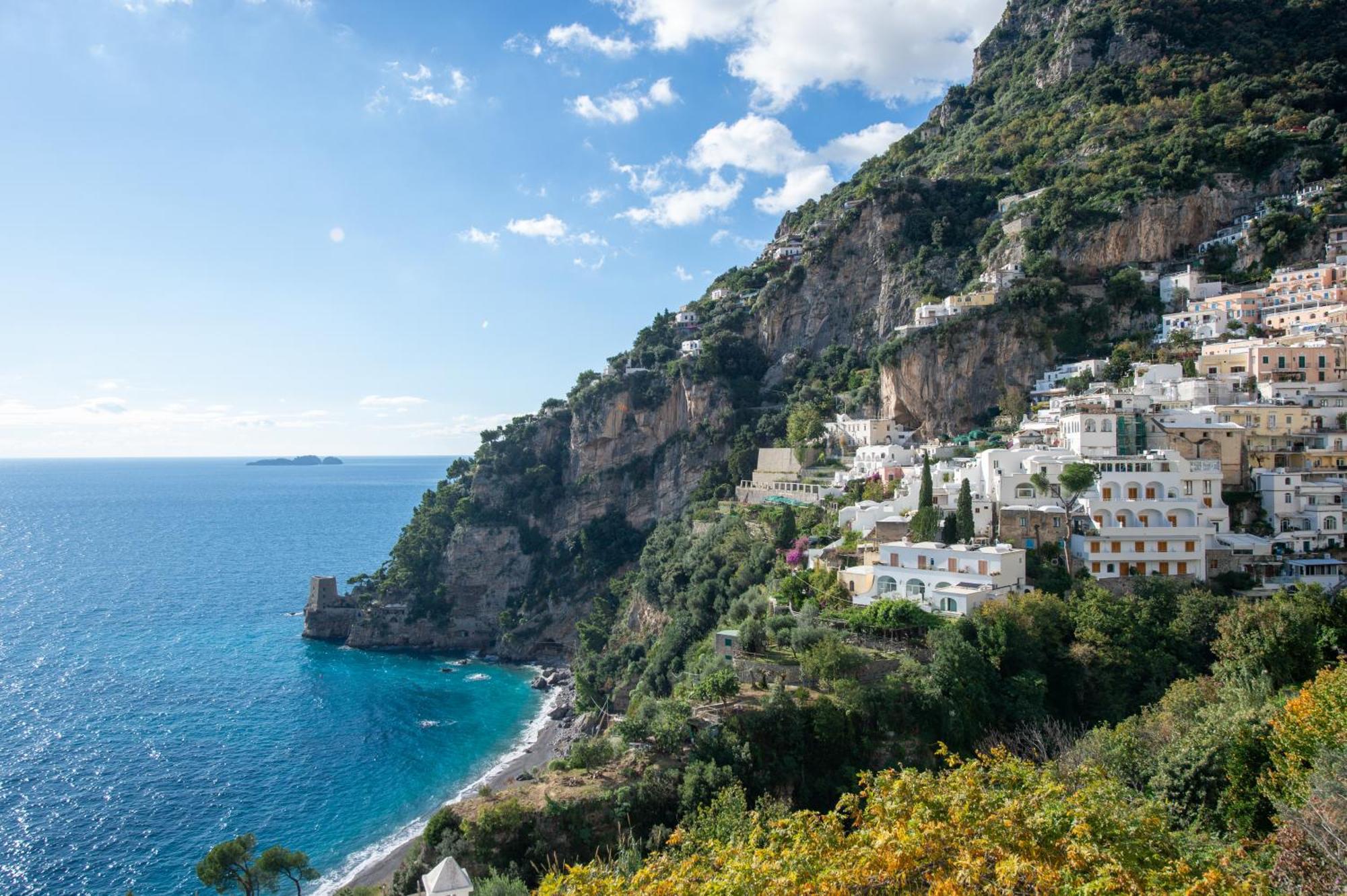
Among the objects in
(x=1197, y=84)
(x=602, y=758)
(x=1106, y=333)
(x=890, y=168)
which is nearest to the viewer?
(x=602, y=758)

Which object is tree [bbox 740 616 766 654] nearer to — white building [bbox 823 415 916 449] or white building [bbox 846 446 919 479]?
white building [bbox 846 446 919 479]

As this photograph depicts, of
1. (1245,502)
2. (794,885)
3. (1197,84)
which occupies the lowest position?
(794,885)

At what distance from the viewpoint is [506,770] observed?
40.1 metres

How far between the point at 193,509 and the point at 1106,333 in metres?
150

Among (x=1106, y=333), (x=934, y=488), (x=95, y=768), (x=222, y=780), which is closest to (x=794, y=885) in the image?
(x=934, y=488)

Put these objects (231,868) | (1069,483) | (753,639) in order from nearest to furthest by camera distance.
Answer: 1. (231,868)
2. (753,639)
3. (1069,483)

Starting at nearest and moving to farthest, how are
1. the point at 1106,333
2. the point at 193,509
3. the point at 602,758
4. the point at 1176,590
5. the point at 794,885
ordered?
the point at 794,885
the point at 602,758
the point at 1176,590
the point at 1106,333
the point at 193,509

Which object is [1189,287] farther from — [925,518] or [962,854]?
[962,854]

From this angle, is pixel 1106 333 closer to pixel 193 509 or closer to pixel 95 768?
pixel 95 768

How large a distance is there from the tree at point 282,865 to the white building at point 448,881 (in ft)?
30.2

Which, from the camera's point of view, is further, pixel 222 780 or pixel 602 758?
pixel 222 780

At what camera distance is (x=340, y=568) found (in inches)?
3469

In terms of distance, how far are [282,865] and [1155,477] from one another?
34.6m

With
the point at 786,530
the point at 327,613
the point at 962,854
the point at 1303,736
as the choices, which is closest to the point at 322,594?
the point at 327,613
